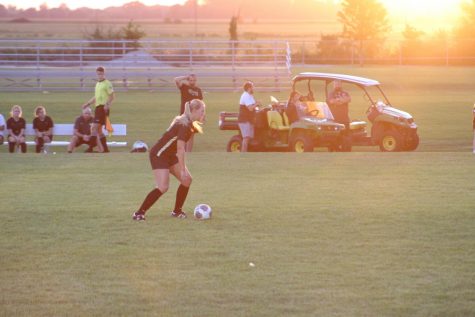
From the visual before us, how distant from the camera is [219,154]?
20922 mm

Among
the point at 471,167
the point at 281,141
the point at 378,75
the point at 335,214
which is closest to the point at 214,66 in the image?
the point at 378,75

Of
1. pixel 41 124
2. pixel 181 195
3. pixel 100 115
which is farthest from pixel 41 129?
pixel 181 195

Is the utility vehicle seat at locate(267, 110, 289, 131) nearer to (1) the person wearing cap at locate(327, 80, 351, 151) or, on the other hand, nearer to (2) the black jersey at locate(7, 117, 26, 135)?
(1) the person wearing cap at locate(327, 80, 351, 151)

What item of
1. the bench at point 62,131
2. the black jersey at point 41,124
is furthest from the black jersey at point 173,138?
the bench at point 62,131

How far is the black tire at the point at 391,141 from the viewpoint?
22.0m

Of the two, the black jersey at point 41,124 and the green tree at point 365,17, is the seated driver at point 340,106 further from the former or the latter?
the green tree at point 365,17

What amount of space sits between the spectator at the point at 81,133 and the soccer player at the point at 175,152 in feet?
35.6

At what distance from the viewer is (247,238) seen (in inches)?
442

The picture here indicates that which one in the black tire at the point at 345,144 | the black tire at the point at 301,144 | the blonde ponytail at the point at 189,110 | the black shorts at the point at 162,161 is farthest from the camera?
the black tire at the point at 345,144

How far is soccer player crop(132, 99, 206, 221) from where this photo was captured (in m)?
11.7

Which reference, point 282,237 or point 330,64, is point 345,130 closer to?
point 282,237

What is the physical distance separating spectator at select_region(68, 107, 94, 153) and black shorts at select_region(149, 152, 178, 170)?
36.7ft

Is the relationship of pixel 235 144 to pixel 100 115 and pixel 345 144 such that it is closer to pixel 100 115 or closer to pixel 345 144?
pixel 345 144

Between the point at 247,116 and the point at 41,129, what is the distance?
5.08 meters
